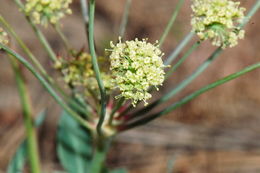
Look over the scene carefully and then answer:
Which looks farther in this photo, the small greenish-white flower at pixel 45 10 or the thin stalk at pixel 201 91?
the small greenish-white flower at pixel 45 10

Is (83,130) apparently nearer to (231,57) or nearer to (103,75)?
(103,75)

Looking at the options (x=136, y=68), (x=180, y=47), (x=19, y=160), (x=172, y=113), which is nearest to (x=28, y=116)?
(x=19, y=160)

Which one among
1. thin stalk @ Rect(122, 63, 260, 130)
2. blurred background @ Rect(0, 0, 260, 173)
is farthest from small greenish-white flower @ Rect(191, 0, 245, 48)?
blurred background @ Rect(0, 0, 260, 173)

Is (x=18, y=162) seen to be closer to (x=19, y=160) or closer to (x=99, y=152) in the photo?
(x=19, y=160)

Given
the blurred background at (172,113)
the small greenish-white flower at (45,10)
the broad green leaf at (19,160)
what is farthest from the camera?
the blurred background at (172,113)

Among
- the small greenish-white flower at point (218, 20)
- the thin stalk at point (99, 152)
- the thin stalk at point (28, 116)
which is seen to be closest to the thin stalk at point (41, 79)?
the thin stalk at point (99, 152)

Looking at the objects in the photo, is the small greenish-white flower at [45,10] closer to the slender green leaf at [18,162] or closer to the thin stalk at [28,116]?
the thin stalk at [28,116]
